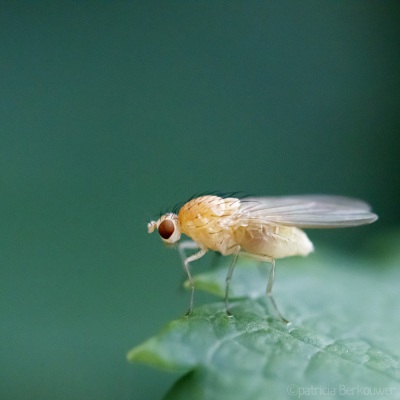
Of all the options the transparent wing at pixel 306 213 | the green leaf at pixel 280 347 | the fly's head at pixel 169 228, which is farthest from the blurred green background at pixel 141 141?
the transparent wing at pixel 306 213

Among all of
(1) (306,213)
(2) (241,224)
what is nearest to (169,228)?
(2) (241,224)

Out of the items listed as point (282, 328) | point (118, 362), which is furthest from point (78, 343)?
point (282, 328)

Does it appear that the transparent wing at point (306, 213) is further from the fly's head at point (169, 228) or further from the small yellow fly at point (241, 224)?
the fly's head at point (169, 228)

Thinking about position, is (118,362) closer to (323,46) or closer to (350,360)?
(350,360)

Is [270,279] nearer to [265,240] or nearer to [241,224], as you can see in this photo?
[265,240]

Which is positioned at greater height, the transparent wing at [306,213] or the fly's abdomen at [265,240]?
the transparent wing at [306,213]

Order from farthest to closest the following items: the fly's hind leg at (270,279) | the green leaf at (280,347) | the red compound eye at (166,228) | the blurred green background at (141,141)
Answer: the blurred green background at (141,141)
the red compound eye at (166,228)
the fly's hind leg at (270,279)
the green leaf at (280,347)
